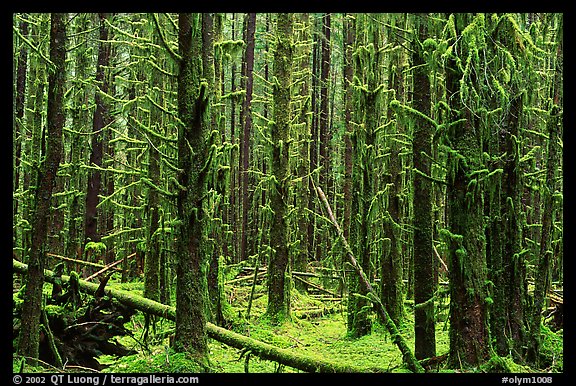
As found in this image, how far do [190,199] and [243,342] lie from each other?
8.23ft

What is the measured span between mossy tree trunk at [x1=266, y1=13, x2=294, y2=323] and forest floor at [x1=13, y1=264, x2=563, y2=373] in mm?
873

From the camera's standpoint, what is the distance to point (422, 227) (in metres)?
8.30

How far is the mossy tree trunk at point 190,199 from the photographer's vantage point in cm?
709

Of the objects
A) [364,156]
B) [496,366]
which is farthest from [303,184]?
[496,366]

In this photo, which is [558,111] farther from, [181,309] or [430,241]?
[181,309]

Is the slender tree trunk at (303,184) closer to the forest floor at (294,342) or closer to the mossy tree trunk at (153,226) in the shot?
the forest floor at (294,342)

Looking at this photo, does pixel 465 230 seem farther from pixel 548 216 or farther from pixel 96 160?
pixel 96 160

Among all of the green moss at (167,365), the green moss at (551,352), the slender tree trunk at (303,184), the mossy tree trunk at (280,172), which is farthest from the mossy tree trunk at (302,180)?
the green moss at (167,365)

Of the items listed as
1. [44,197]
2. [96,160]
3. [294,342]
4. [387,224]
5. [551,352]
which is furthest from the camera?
[96,160]

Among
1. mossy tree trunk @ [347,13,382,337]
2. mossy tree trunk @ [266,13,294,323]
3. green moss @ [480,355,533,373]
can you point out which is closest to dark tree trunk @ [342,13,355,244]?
mossy tree trunk @ [347,13,382,337]

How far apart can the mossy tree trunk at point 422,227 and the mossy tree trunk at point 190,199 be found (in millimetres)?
3404

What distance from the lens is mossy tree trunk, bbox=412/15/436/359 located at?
803 cm

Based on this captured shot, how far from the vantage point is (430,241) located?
27.1 ft

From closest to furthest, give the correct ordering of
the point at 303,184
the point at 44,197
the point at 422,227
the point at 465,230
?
the point at 465,230 < the point at 44,197 < the point at 422,227 < the point at 303,184
